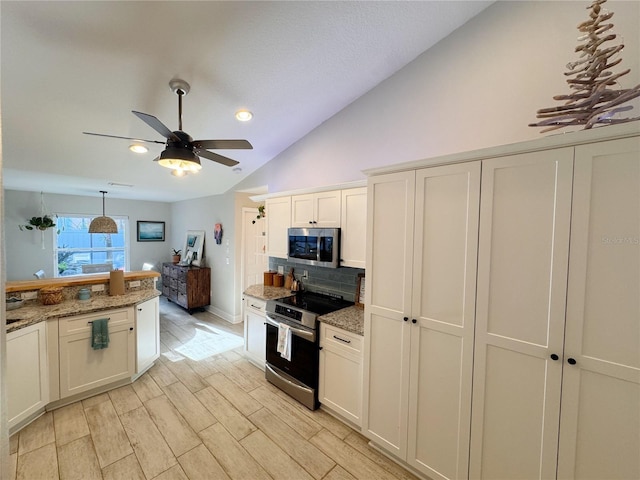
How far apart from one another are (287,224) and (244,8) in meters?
2.07

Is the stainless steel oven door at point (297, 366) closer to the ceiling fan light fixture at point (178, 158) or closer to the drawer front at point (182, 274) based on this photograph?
the ceiling fan light fixture at point (178, 158)

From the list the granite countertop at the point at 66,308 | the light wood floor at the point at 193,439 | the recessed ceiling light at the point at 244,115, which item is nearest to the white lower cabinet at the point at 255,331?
the light wood floor at the point at 193,439

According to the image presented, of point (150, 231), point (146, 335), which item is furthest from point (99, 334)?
point (150, 231)

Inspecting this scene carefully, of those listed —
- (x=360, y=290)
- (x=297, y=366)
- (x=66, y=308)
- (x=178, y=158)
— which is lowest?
(x=297, y=366)

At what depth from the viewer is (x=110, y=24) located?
1659mm

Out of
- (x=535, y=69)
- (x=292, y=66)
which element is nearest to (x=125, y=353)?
(x=292, y=66)

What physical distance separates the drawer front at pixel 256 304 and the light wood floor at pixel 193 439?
78 centimetres

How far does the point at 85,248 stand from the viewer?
5.90 meters

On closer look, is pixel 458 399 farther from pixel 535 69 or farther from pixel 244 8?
pixel 244 8

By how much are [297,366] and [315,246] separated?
1.24 meters

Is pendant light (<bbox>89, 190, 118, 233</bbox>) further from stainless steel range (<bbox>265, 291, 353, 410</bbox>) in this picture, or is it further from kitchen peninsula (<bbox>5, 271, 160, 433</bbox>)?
stainless steel range (<bbox>265, 291, 353, 410</bbox>)

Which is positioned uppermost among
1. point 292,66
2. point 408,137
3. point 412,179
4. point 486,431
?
point 292,66

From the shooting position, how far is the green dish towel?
2641 mm

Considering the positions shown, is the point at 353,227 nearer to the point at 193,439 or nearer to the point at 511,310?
the point at 511,310
